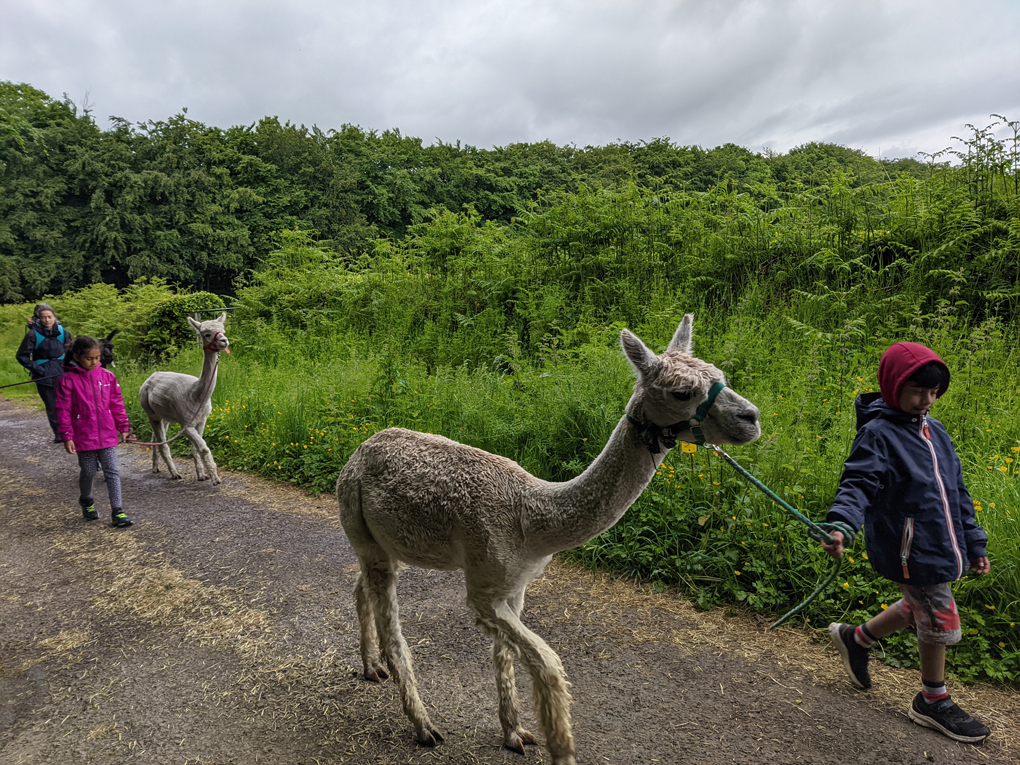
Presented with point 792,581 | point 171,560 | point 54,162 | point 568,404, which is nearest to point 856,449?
point 792,581

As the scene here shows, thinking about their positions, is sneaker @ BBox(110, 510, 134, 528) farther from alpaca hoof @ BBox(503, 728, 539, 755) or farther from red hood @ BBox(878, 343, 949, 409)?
red hood @ BBox(878, 343, 949, 409)

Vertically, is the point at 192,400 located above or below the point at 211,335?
below

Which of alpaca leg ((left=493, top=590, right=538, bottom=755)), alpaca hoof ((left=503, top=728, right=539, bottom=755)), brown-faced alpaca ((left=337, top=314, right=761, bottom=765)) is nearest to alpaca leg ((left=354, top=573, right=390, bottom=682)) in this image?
brown-faced alpaca ((left=337, top=314, right=761, bottom=765))

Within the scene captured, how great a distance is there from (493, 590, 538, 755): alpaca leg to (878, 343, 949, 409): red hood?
2107mm

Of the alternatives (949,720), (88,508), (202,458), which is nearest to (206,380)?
(202,458)

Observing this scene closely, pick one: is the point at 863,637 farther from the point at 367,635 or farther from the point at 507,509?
the point at 367,635

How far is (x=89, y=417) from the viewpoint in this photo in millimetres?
5820

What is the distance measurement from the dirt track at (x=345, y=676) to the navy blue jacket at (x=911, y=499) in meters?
0.90

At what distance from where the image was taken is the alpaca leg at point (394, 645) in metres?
2.73

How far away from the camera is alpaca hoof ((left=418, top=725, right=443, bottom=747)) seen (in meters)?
2.72

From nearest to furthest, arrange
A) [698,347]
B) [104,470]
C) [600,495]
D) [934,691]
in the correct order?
[600,495]
[934,691]
[104,470]
[698,347]

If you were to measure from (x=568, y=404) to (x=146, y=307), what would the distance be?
47.0ft

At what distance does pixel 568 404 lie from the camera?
5.66 meters

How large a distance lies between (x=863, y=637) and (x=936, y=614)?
44cm
